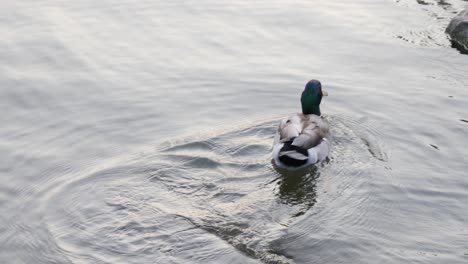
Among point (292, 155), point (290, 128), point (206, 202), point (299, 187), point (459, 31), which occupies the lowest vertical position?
point (299, 187)

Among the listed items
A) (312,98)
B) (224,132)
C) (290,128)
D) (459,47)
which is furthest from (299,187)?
(459,47)

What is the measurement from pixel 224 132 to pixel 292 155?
1233mm

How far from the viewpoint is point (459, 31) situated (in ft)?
49.2

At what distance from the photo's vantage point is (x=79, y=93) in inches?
496

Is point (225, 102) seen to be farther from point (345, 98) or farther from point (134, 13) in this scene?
point (134, 13)

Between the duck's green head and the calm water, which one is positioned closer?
the calm water

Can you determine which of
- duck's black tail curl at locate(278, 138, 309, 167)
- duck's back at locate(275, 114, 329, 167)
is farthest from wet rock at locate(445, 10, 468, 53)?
duck's black tail curl at locate(278, 138, 309, 167)

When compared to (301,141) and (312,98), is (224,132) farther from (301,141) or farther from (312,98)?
(312,98)

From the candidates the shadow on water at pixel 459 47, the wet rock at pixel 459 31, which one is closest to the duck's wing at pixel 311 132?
the shadow on water at pixel 459 47

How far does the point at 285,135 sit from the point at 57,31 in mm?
5848

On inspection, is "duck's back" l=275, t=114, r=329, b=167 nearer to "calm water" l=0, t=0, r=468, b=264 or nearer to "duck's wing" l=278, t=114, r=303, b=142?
"duck's wing" l=278, t=114, r=303, b=142

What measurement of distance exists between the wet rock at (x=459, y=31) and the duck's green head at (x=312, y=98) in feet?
13.2

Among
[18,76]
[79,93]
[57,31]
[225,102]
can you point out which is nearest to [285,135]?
[225,102]

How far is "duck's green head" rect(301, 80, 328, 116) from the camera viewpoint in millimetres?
11883
